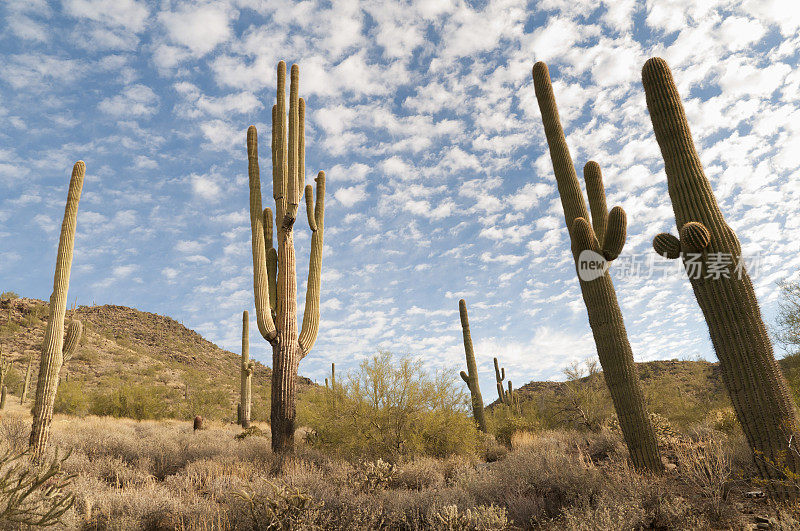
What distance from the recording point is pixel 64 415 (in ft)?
65.2

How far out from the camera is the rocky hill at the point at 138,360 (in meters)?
27.0

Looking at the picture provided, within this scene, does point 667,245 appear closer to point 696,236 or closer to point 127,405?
point 696,236

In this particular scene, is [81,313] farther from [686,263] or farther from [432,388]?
[686,263]

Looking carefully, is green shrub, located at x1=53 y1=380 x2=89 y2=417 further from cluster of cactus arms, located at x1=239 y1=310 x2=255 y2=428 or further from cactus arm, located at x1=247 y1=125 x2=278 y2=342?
cactus arm, located at x1=247 y1=125 x2=278 y2=342

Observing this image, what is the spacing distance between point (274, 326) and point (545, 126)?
812 cm

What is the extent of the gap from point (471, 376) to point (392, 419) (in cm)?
734

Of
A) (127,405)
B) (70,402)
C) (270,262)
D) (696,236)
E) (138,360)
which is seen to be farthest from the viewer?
(138,360)

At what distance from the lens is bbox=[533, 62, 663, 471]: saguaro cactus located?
25.9 feet

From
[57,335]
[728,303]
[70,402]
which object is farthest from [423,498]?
[70,402]

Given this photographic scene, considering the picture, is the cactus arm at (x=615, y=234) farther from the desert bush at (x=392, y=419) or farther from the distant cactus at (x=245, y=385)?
the distant cactus at (x=245, y=385)

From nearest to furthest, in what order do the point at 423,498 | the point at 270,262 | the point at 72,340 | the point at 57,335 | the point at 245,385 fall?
the point at 423,498
the point at 57,335
the point at 72,340
the point at 270,262
the point at 245,385

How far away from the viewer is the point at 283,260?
12320 millimetres

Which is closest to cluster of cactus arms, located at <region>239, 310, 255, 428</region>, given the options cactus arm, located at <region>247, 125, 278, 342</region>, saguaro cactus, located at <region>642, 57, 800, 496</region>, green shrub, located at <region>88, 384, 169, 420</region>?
green shrub, located at <region>88, 384, 169, 420</region>

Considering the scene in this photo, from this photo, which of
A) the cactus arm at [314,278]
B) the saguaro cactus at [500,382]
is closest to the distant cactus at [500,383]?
the saguaro cactus at [500,382]
